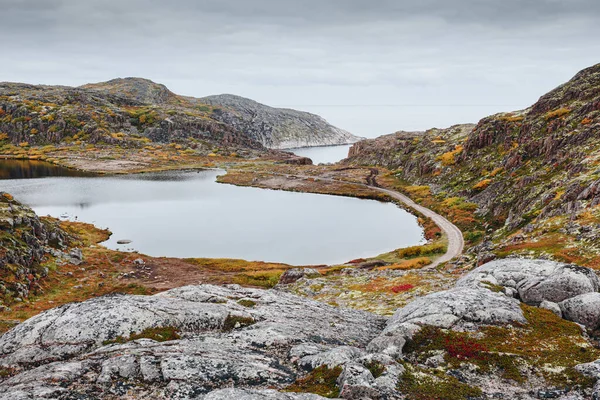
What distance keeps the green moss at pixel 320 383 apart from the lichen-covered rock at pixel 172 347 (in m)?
0.64

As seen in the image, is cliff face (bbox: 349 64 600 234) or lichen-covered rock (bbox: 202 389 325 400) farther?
cliff face (bbox: 349 64 600 234)

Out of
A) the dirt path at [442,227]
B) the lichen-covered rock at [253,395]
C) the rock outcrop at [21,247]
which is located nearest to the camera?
the lichen-covered rock at [253,395]

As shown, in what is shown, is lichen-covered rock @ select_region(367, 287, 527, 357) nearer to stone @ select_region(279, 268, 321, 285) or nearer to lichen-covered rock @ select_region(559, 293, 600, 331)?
lichen-covered rock @ select_region(559, 293, 600, 331)

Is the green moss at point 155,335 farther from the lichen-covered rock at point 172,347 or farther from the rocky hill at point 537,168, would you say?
the rocky hill at point 537,168

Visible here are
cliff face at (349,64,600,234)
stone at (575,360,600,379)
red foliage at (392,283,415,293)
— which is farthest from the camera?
cliff face at (349,64,600,234)

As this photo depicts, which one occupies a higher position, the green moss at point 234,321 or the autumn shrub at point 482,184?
the autumn shrub at point 482,184

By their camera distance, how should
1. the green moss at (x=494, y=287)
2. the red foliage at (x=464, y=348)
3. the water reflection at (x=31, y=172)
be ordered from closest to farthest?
the red foliage at (x=464, y=348)
the green moss at (x=494, y=287)
the water reflection at (x=31, y=172)

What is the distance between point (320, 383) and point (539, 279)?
18.0 meters

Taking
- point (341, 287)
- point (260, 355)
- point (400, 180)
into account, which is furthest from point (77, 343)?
point (400, 180)

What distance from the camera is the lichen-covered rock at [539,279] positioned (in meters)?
23.8

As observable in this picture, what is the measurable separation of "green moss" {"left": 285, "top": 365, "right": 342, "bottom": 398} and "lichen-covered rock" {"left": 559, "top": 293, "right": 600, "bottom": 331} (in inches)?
576

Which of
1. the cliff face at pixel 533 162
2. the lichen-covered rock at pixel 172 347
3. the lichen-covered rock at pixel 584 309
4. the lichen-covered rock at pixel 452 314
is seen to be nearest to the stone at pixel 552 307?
the lichen-covered rock at pixel 584 309

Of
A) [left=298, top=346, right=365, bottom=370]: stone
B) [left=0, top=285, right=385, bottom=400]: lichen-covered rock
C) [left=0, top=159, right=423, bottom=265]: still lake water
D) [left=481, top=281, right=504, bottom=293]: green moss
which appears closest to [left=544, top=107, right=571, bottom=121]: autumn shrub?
[left=0, top=159, right=423, bottom=265]: still lake water

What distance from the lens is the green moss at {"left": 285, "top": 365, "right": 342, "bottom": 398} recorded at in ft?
47.9
